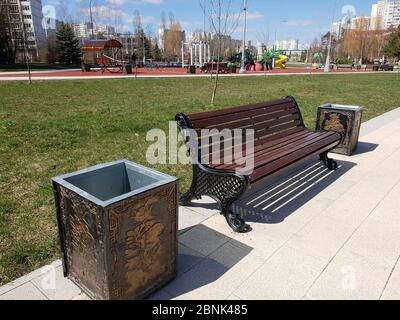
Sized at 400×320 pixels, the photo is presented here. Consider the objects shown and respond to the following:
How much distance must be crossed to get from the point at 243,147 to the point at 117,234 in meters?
2.16

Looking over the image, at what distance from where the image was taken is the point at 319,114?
5.37 meters

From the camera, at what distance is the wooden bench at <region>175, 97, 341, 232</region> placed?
3.02m

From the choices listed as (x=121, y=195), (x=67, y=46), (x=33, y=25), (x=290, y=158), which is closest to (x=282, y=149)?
(x=290, y=158)

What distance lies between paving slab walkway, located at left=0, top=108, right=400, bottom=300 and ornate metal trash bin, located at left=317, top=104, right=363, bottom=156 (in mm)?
1119

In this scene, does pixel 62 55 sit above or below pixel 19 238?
above

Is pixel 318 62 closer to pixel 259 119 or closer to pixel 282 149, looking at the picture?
pixel 259 119

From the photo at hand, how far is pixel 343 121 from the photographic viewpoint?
5250 millimetres

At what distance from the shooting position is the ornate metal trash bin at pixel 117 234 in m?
1.88

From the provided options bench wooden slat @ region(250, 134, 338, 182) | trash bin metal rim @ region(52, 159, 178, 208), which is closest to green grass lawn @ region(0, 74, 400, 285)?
trash bin metal rim @ region(52, 159, 178, 208)

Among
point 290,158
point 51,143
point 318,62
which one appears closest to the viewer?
point 290,158

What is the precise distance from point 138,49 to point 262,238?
195 ft

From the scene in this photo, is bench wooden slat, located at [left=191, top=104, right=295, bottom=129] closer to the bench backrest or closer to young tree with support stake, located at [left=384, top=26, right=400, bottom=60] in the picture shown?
the bench backrest

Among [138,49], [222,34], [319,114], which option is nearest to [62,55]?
[138,49]
